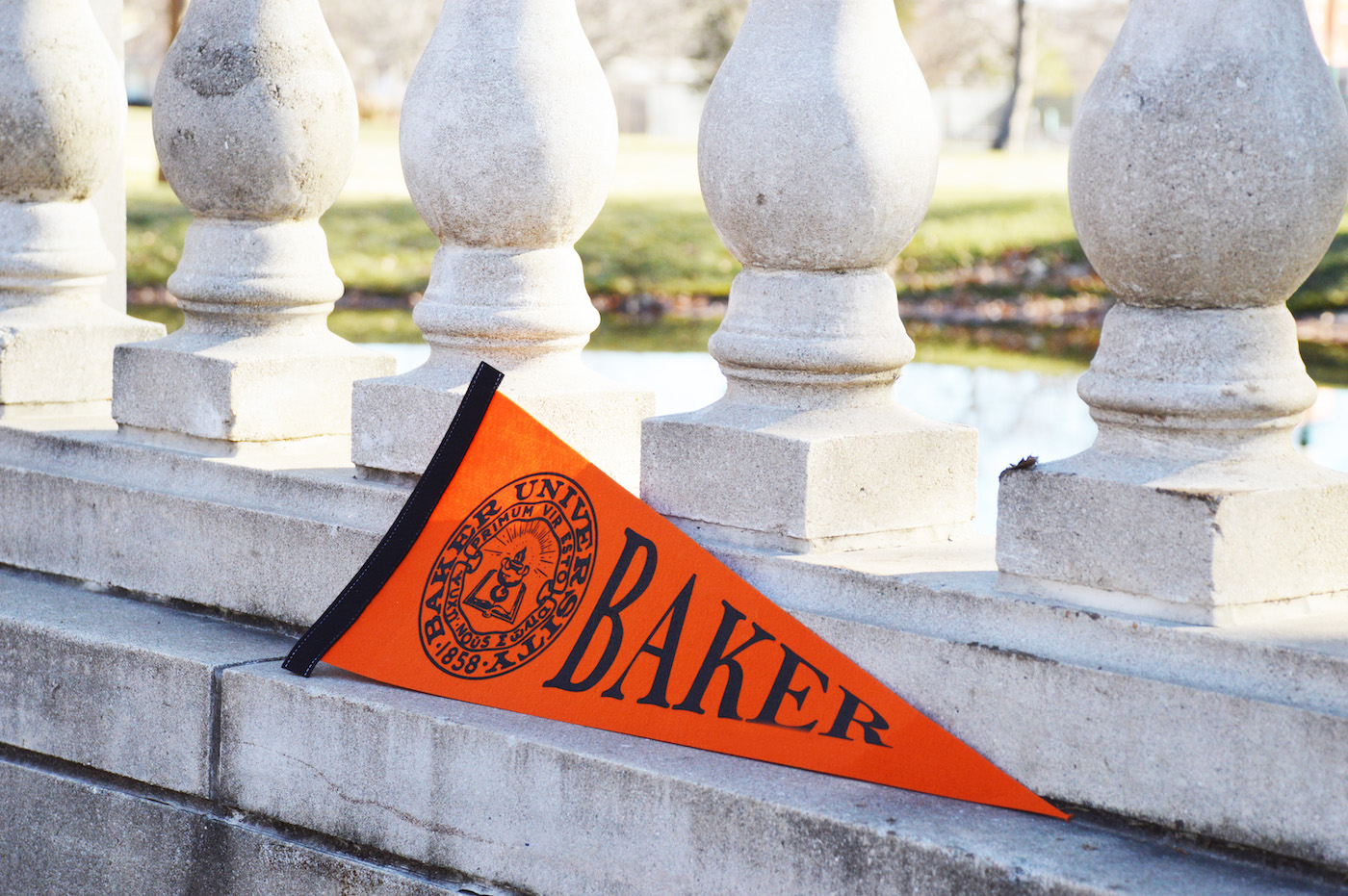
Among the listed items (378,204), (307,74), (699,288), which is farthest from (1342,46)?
(307,74)

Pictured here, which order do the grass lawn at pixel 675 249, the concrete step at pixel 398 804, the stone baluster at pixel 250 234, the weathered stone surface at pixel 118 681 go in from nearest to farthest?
the concrete step at pixel 398 804, the weathered stone surface at pixel 118 681, the stone baluster at pixel 250 234, the grass lawn at pixel 675 249

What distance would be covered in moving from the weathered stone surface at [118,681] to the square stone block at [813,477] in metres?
0.91

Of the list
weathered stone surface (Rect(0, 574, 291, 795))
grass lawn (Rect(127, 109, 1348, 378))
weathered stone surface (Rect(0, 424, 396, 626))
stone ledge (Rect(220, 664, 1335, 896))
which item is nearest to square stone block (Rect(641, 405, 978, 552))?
stone ledge (Rect(220, 664, 1335, 896))

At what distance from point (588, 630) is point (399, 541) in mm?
442

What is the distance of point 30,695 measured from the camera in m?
3.43

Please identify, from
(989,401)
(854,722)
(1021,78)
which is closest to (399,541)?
(854,722)

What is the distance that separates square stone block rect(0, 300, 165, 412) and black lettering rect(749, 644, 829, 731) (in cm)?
236

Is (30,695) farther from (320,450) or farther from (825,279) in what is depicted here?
(825,279)

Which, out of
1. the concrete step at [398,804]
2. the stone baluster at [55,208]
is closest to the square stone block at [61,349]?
the stone baluster at [55,208]

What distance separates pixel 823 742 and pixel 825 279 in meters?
0.83

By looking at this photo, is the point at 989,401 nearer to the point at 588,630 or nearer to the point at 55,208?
the point at 55,208

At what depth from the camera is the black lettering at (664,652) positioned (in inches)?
109

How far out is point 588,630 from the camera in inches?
113

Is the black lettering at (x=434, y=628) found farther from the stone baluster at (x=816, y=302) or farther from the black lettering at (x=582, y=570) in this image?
the stone baluster at (x=816, y=302)
